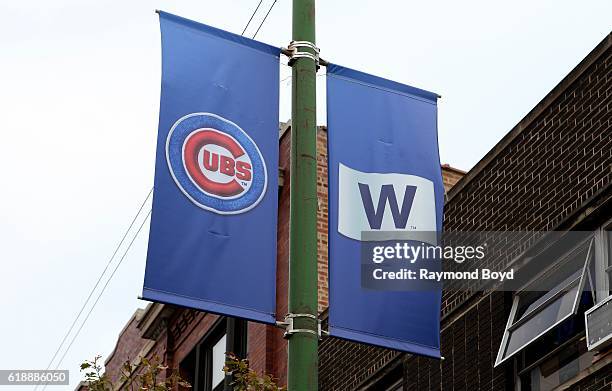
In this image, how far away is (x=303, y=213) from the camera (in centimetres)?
846

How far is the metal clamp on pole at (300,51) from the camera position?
909cm

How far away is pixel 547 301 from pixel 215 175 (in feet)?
16.2

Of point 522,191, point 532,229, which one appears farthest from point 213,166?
point 522,191

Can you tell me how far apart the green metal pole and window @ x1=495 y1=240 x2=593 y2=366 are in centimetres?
442

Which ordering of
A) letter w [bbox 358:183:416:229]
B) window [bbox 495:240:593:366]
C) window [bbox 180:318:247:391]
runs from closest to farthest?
1. letter w [bbox 358:183:416:229]
2. window [bbox 495:240:593:366]
3. window [bbox 180:318:247:391]

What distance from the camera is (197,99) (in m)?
9.40

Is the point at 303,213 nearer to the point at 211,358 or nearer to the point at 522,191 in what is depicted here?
the point at 522,191

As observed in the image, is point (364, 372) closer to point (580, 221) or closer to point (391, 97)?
point (580, 221)

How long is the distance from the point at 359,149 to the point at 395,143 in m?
0.38

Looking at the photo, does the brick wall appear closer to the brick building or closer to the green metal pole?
the brick building

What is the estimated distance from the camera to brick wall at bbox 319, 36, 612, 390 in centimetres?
1259

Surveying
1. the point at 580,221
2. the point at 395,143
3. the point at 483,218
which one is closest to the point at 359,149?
the point at 395,143

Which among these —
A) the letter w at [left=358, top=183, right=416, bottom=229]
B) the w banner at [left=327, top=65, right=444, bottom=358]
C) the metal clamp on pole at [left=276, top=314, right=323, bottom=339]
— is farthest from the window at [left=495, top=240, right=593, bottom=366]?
the metal clamp on pole at [left=276, top=314, right=323, bottom=339]

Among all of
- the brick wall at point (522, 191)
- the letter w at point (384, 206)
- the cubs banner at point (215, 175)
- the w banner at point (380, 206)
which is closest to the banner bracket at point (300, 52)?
the cubs banner at point (215, 175)
